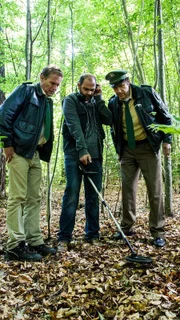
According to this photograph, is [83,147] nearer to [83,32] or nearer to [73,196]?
[73,196]

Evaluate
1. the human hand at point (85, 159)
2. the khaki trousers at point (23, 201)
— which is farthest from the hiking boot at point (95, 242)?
the human hand at point (85, 159)

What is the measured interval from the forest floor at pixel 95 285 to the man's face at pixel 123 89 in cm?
223

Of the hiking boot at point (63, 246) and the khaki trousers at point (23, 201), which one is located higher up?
the khaki trousers at point (23, 201)

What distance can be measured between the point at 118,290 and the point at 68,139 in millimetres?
2259

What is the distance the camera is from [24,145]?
12.1ft

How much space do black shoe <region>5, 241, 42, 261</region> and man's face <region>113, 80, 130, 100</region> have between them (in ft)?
8.26

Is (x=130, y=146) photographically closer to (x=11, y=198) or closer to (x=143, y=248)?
(x=143, y=248)

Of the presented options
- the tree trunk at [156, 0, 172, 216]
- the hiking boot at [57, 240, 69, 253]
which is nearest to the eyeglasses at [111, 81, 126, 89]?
the tree trunk at [156, 0, 172, 216]

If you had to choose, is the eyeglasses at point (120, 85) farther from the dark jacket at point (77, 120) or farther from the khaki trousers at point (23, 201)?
the khaki trousers at point (23, 201)

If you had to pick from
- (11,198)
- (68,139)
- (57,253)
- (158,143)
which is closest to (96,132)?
(68,139)

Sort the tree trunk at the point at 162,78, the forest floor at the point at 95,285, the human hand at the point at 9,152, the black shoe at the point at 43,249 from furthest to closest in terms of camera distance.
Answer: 1. the tree trunk at the point at 162,78
2. the black shoe at the point at 43,249
3. the human hand at the point at 9,152
4. the forest floor at the point at 95,285

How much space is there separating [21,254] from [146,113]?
2.62 meters

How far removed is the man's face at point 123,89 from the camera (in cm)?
409

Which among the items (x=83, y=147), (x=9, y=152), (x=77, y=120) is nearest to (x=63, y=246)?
(x=83, y=147)
